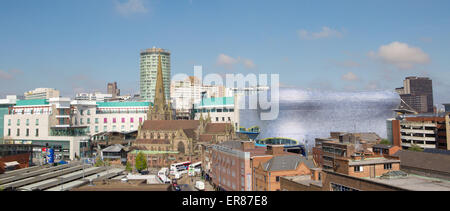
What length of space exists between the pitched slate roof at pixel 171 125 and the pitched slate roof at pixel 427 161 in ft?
191

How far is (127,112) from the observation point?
130375mm

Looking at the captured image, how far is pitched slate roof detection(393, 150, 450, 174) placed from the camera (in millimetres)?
46994

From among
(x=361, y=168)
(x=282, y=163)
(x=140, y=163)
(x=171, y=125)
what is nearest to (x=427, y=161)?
(x=282, y=163)

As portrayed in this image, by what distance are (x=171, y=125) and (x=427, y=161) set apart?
69475 millimetres

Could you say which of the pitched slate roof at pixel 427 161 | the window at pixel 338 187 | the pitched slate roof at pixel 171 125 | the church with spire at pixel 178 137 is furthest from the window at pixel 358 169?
the pitched slate roof at pixel 171 125

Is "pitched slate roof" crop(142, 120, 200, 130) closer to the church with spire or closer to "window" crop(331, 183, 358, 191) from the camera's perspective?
the church with spire

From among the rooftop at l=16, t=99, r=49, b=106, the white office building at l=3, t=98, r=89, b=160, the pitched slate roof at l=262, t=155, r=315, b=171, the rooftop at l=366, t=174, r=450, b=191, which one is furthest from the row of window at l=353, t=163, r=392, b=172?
the rooftop at l=16, t=99, r=49, b=106

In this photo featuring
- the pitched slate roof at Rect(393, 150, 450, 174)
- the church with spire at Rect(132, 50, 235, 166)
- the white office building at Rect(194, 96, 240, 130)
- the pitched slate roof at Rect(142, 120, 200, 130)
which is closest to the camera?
the pitched slate roof at Rect(393, 150, 450, 174)

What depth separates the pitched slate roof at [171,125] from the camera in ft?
327

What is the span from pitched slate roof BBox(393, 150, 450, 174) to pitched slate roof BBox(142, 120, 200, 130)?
58.2m

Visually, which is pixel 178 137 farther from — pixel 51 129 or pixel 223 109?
pixel 223 109
